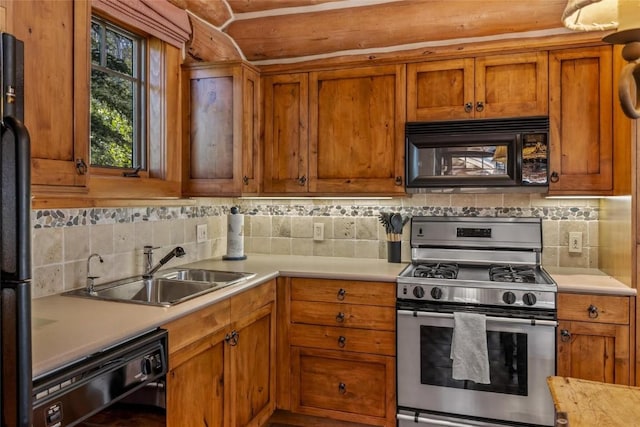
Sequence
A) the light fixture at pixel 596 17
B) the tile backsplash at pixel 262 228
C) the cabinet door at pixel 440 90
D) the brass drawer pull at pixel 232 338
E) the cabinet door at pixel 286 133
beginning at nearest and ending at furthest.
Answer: the light fixture at pixel 596 17, the tile backsplash at pixel 262 228, the brass drawer pull at pixel 232 338, the cabinet door at pixel 440 90, the cabinet door at pixel 286 133

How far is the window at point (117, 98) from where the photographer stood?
85.8 inches

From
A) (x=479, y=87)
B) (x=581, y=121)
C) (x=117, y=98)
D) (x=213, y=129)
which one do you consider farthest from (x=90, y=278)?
(x=581, y=121)

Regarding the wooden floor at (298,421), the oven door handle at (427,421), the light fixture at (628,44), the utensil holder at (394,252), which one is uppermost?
the light fixture at (628,44)

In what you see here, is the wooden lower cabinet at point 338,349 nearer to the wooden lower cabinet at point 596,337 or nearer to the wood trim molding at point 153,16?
the wooden lower cabinet at point 596,337

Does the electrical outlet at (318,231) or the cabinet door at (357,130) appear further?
the electrical outlet at (318,231)

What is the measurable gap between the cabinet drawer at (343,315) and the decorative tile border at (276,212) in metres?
0.79

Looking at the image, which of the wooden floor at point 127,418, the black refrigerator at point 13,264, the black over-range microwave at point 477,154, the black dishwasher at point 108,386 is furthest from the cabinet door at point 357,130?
the black refrigerator at point 13,264

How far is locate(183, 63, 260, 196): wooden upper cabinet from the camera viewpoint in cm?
267

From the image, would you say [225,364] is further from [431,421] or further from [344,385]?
[431,421]

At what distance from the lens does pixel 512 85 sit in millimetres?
2555

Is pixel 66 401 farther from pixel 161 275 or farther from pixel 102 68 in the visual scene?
pixel 102 68

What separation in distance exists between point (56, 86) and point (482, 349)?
2.17 meters

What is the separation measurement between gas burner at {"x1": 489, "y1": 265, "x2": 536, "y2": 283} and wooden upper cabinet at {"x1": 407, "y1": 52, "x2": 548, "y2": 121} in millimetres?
875

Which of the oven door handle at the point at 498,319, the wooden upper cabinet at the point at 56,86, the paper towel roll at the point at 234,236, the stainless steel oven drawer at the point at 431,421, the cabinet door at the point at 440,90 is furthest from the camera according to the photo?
the paper towel roll at the point at 234,236
